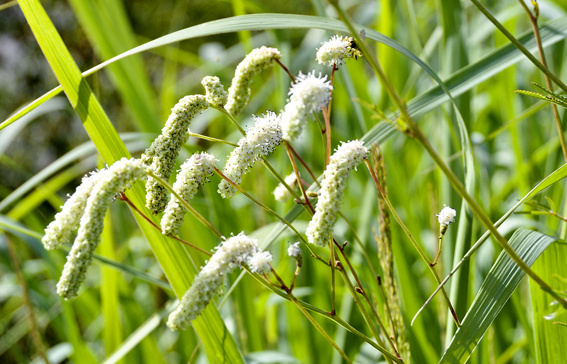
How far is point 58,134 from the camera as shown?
215 inches

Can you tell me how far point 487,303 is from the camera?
2.14 feet

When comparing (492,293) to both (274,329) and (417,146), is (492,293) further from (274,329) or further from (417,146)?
(417,146)

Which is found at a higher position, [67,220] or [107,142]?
[107,142]

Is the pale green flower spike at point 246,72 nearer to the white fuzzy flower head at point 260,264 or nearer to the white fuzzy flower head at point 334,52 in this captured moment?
the white fuzzy flower head at point 334,52

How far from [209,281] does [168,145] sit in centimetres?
20

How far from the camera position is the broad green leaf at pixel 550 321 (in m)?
0.78

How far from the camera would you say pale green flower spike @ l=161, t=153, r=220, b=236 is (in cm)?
64

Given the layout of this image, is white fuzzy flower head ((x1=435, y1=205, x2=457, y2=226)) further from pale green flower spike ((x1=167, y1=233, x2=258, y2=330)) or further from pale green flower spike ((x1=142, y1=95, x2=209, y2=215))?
pale green flower spike ((x1=142, y1=95, x2=209, y2=215))

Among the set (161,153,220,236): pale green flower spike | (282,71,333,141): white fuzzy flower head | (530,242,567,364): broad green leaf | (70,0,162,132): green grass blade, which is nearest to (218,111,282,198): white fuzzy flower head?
(161,153,220,236): pale green flower spike

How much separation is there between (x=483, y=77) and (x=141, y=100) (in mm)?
1014

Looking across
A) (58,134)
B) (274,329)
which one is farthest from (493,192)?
(58,134)

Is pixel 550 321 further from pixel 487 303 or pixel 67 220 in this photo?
pixel 67 220

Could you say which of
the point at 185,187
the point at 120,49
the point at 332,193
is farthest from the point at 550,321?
the point at 120,49

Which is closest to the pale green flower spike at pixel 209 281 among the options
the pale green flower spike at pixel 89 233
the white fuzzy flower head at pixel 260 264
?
the white fuzzy flower head at pixel 260 264
